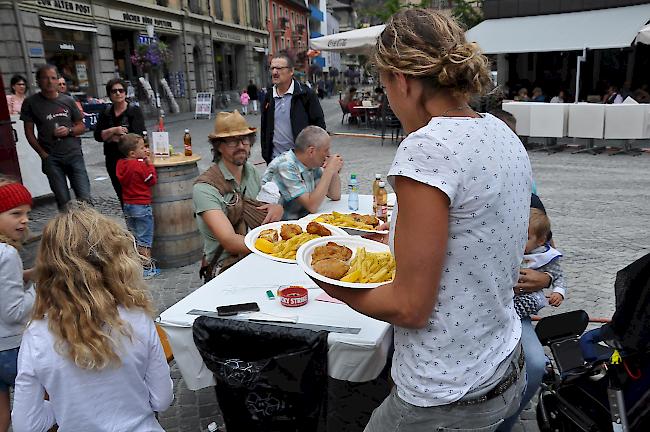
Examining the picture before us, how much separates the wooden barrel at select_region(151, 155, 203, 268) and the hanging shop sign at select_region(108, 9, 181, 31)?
60.3 feet

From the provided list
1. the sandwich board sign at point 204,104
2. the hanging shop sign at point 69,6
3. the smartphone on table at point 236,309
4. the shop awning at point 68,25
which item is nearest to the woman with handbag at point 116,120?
the smartphone on table at point 236,309

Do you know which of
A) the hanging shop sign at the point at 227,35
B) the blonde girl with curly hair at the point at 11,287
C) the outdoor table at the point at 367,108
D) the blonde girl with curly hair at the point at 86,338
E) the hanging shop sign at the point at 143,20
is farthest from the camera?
A: the hanging shop sign at the point at 227,35

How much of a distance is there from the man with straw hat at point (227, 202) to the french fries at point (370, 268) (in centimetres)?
113

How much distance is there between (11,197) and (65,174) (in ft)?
13.4

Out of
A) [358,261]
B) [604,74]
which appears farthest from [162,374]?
[604,74]

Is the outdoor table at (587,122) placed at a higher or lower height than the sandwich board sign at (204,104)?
lower

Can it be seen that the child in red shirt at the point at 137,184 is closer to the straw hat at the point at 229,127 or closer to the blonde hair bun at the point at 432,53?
the straw hat at the point at 229,127

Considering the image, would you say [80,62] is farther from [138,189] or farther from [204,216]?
[204,216]

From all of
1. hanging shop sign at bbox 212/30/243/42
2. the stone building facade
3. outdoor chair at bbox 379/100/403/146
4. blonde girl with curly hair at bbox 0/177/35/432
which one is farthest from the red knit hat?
hanging shop sign at bbox 212/30/243/42

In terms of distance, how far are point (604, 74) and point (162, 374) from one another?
19.8 meters

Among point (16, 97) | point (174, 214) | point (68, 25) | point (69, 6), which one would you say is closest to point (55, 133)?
point (174, 214)

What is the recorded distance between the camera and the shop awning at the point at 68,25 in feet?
54.4

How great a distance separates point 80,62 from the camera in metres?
19.0

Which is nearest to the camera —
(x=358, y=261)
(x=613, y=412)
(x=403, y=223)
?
(x=403, y=223)
